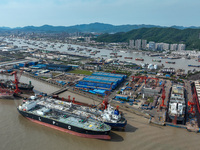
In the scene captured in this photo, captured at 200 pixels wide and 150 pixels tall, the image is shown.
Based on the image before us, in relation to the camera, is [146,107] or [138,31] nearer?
[146,107]

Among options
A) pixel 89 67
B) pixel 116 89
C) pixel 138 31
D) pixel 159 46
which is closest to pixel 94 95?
pixel 116 89

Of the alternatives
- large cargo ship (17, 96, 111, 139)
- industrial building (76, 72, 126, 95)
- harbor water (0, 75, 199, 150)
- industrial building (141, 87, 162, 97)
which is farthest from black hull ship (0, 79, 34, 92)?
industrial building (141, 87, 162, 97)

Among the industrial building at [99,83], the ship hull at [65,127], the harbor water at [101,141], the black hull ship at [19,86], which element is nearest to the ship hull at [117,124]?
the harbor water at [101,141]

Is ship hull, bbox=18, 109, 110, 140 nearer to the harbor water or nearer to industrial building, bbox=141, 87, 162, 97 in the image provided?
the harbor water

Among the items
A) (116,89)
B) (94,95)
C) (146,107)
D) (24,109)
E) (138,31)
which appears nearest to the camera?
(24,109)

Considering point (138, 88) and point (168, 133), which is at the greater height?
point (138, 88)

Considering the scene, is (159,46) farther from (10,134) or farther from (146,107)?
(10,134)
